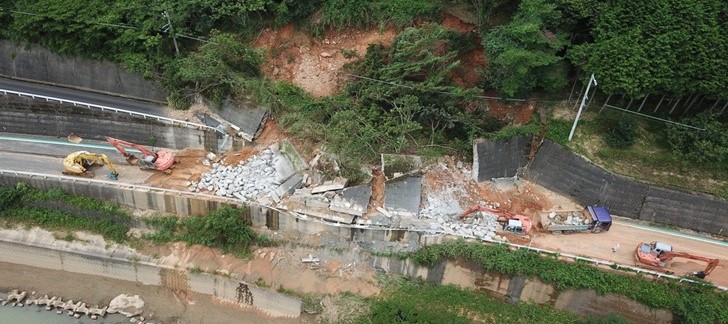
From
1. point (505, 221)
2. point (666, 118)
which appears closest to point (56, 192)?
point (505, 221)

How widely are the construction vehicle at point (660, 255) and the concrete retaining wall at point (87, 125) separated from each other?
74.6 feet

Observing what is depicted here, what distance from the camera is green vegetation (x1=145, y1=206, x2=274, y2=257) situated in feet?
80.4

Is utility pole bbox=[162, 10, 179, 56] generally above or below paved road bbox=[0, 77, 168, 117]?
above

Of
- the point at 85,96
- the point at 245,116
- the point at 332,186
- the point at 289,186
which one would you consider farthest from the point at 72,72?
the point at 332,186

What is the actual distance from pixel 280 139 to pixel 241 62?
17.3ft

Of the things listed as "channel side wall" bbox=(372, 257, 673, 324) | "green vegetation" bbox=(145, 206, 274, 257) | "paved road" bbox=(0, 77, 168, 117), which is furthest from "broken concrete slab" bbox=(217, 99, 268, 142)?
"channel side wall" bbox=(372, 257, 673, 324)

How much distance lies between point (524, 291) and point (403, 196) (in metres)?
7.44

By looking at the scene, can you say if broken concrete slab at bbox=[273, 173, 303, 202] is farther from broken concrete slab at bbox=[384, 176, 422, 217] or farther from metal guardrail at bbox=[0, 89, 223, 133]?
metal guardrail at bbox=[0, 89, 223, 133]

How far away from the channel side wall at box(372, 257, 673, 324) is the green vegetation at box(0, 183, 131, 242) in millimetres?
14287

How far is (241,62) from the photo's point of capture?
28.5 meters

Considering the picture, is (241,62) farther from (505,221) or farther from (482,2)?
(505,221)

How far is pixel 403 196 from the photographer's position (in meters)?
25.1

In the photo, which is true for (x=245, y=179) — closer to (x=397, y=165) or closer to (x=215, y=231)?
(x=215, y=231)

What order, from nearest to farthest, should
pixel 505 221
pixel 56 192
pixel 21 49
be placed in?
pixel 505 221
pixel 56 192
pixel 21 49
